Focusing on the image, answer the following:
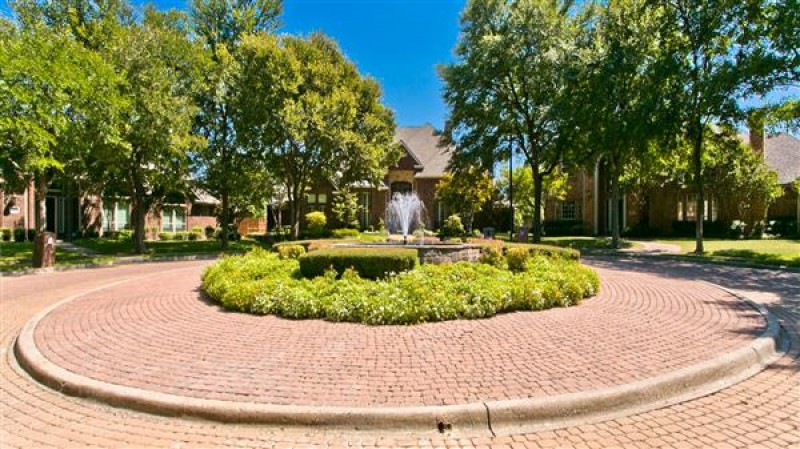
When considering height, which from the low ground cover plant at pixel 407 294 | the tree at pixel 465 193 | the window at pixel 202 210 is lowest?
the low ground cover plant at pixel 407 294

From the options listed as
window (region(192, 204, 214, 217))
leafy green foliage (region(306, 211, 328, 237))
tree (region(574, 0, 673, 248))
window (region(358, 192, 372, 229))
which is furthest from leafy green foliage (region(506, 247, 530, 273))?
window (region(192, 204, 214, 217))

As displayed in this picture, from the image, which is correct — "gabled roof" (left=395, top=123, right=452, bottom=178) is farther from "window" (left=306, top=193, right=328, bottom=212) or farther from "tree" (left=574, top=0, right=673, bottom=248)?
"tree" (left=574, top=0, right=673, bottom=248)

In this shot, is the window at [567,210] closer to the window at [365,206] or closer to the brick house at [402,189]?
the brick house at [402,189]

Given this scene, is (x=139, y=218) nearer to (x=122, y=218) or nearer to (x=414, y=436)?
(x=122, y=218)

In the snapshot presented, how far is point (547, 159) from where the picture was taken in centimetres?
2702

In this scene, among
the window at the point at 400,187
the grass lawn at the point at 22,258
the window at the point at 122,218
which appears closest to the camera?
the grass lawn at the point at 22,258

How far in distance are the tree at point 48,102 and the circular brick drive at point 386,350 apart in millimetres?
9544

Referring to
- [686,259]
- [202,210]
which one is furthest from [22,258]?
[686,259]

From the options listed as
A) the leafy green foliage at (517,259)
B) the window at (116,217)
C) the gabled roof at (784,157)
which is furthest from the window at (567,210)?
the window at (116,217)

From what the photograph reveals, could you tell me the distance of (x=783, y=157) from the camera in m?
32.9

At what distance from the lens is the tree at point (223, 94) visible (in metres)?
24.0

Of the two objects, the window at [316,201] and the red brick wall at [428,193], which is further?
the red brick wall at [428,193]

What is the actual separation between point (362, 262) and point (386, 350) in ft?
13.1

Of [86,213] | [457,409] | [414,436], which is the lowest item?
[414,436]
